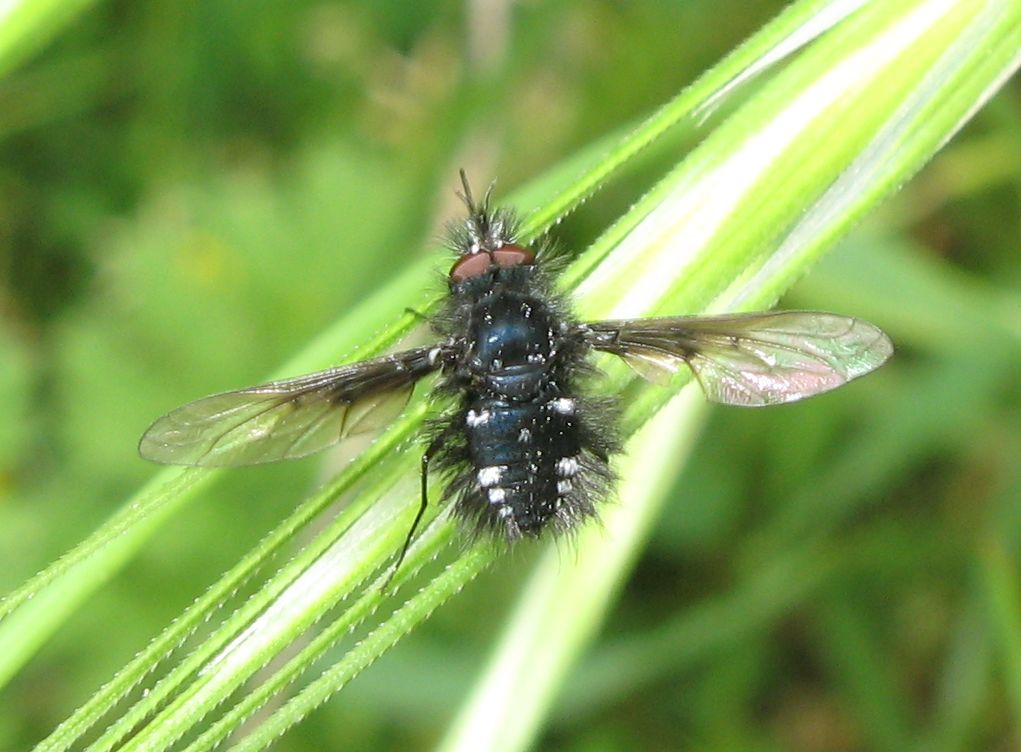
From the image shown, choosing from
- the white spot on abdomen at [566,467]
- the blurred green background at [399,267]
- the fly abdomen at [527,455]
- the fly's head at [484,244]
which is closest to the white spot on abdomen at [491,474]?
the fly abdomen at [527,455]

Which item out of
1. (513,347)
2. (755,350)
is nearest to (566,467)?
(513,347)

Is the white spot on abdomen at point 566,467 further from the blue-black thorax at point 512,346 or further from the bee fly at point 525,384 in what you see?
the blue-black thorax at point 512,346

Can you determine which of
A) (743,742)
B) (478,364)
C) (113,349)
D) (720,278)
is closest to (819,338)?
(720,278)

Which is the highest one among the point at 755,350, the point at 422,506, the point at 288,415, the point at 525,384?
the point at 288,415

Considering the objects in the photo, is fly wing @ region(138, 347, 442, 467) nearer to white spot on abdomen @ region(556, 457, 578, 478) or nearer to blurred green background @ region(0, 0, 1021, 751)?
white spot on abdomen @ region(556, 457, 578, 478)

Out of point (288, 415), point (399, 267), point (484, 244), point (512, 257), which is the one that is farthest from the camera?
point (399, 267)

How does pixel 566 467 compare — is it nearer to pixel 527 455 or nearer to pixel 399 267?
pixel 527 455

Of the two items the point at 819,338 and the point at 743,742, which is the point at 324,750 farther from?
the point at 819,338
